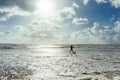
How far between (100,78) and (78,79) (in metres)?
1.95

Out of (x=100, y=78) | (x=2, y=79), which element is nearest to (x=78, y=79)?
(x=100, y=78)

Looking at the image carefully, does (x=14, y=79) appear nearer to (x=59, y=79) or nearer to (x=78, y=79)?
(x=59, y=79)

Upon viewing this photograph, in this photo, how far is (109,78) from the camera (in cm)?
1856

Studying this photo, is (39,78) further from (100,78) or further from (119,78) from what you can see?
(119,78)

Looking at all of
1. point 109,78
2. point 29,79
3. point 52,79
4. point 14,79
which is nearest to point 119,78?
point 109,78

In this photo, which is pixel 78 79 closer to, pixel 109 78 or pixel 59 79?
pixel 59 79

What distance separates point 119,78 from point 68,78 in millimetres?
4338

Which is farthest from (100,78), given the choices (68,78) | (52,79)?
(52,79)

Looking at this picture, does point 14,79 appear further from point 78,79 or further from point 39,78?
point 78,79

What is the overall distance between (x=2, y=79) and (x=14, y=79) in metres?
0.98

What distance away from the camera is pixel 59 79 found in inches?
701

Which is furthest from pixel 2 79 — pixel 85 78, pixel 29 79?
pixel 85 78

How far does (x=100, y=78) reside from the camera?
18359 mm

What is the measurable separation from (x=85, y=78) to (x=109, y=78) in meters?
2.10
